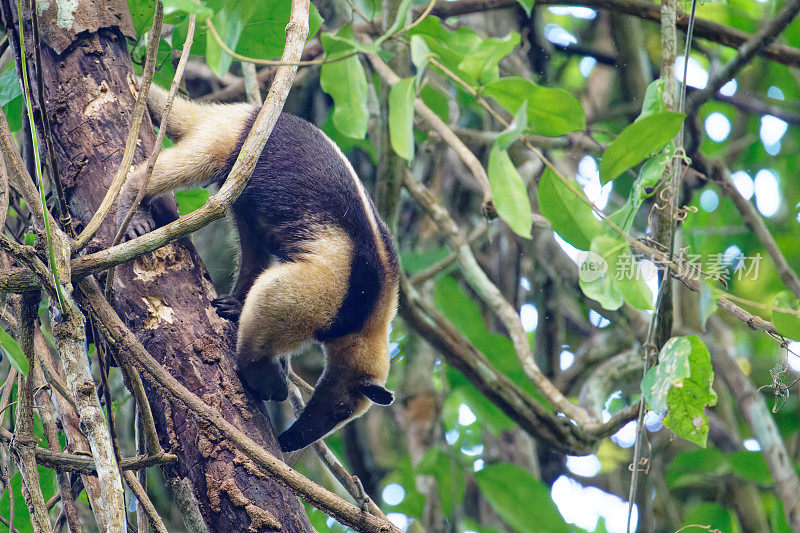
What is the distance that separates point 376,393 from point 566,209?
4.68 feet

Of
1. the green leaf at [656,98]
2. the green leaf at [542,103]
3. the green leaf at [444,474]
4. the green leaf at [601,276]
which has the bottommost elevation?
the green leaf at [444,474]

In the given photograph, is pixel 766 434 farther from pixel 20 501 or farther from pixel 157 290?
pixel 20 501

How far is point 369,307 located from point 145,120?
1175 millimetres

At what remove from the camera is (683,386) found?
73.4 inches

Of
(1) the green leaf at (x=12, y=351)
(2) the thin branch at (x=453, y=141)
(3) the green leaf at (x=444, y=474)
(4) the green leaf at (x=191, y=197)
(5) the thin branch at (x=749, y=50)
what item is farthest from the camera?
(3) the green leaf at (x=444, y=474)

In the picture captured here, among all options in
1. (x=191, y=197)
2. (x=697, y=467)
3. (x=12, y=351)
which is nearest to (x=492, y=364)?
(x=697, y=467)

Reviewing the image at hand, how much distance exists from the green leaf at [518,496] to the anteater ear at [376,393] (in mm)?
753

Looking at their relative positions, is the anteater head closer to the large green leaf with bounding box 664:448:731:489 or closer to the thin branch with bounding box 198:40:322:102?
the thin branch with bounding box 198:40:322:102

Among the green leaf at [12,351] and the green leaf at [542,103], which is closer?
the green leaf at [12,351]

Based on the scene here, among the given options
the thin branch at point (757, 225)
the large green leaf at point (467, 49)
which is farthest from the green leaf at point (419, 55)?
the thin branch at point (757, 225)

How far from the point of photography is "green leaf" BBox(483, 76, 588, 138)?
176cm

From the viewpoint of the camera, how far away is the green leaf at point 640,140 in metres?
1.75

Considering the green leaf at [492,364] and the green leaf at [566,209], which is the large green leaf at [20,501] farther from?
the green leaf at [492,364]

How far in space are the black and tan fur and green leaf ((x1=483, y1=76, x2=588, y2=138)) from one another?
1.29 metres
